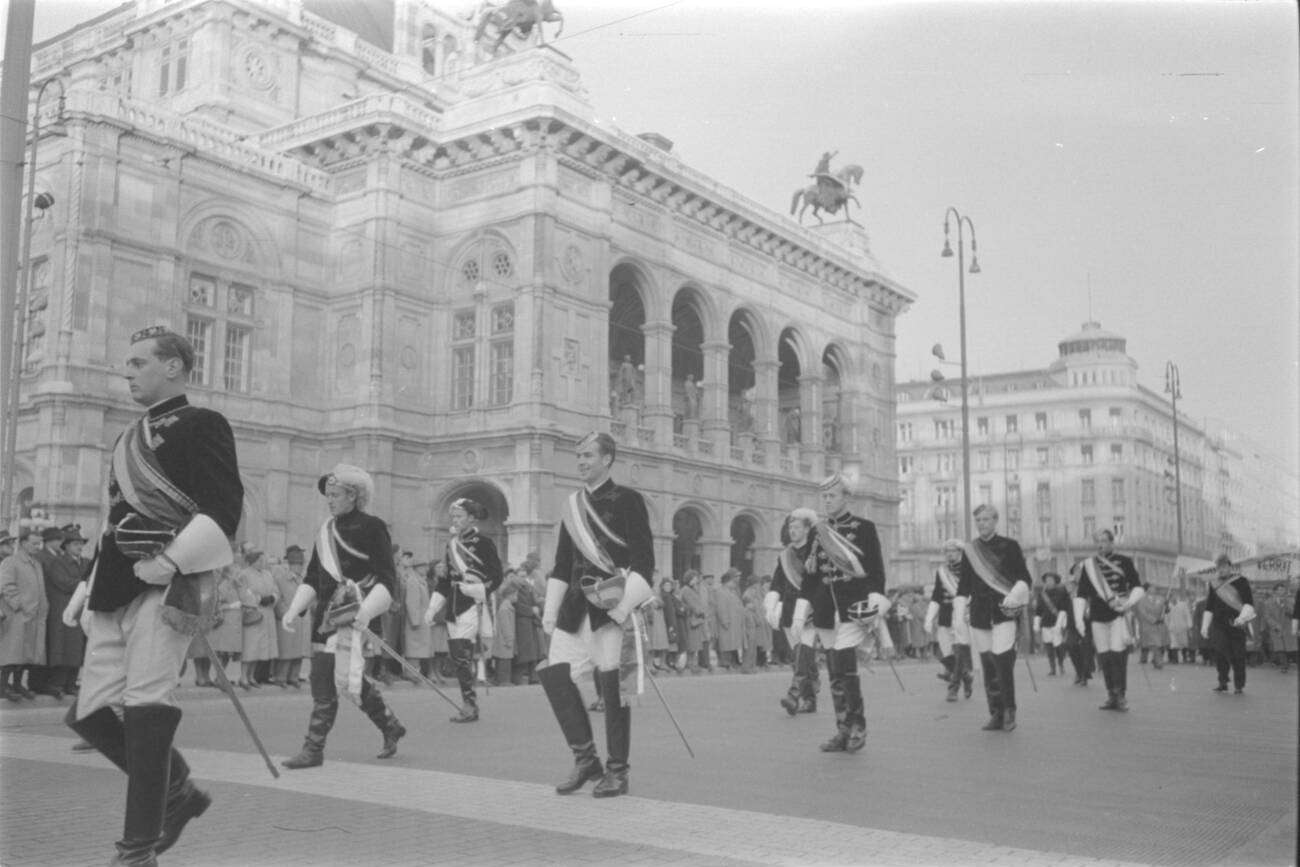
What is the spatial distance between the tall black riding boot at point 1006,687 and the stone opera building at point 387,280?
1989cm

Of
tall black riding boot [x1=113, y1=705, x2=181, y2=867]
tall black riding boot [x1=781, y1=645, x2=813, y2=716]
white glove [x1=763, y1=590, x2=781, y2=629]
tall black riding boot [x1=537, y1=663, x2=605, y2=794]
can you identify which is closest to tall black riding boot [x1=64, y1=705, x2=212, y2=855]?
tall black riding boot [x1=113, y1=705, x2=181, y2=867]

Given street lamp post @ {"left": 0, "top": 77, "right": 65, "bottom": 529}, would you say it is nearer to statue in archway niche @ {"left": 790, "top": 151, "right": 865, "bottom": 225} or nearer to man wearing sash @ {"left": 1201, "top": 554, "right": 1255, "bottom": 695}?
man wearing sash @ {"left": 1201, "top": 554, "right": 1255, "bottom": 695}

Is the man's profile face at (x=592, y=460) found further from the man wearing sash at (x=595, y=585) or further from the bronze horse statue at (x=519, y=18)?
the bronze horse statue at (x=519, y=18)

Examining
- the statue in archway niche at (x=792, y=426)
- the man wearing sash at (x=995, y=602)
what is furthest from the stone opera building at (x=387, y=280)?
the man wearing sash at (x=995, y=602)

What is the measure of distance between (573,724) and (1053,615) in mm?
20511

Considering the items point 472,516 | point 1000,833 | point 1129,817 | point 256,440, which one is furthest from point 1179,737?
point 256,440

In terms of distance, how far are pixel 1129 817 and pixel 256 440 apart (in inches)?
1063

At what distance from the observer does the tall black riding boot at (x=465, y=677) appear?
12500mm

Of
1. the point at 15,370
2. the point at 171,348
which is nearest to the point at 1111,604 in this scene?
the point at 171,348

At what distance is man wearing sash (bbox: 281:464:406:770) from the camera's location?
8.91 meters

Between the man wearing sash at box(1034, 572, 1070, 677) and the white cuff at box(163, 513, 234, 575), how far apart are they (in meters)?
20.8

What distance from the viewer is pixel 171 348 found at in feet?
18.2

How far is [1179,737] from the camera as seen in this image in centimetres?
1133

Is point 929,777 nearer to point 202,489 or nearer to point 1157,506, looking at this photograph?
point 202,489
